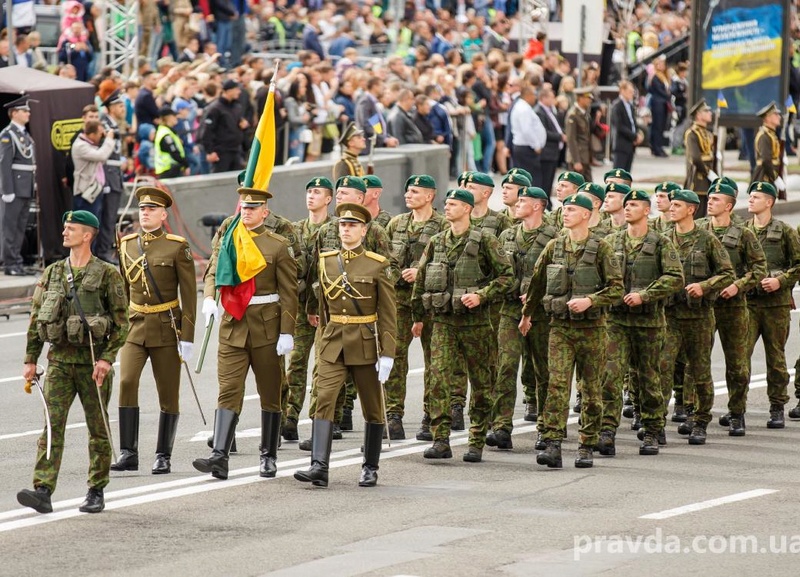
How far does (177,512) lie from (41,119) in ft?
39.2

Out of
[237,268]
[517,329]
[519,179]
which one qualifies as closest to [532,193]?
[519,179]

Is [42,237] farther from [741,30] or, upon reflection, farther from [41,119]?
[741,30]

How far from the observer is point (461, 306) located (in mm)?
13547

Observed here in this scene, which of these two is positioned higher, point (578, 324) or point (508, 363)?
point (578, 324)

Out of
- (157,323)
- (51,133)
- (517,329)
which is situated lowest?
(517,329)

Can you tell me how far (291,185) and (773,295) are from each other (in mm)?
11342

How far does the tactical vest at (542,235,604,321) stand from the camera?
13281 millimetres

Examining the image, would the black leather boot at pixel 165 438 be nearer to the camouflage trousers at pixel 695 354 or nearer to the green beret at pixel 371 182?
the green beret at pixel 371 182

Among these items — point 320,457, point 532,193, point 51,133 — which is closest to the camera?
point 320,457

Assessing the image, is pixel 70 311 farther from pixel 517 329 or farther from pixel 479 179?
pixel 479 179

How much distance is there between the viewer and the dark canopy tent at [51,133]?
22.6 meters

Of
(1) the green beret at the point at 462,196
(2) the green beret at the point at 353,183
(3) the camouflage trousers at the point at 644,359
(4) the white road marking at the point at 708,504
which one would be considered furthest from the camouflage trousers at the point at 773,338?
(2) the green beret at the point at 353,183

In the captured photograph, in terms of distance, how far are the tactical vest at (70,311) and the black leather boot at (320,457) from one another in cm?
170

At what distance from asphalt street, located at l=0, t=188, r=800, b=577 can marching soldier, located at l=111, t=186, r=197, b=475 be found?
0.37 meters
